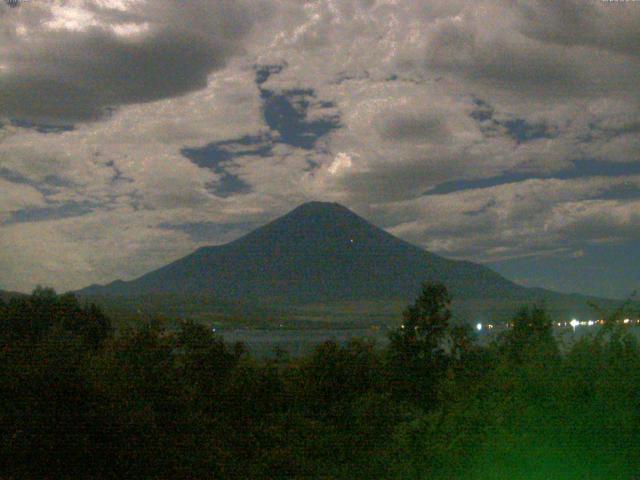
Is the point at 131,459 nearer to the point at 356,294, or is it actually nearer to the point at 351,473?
the point at 351,473

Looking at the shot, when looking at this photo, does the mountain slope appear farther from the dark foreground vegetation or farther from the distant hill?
the dark foreground vegetation

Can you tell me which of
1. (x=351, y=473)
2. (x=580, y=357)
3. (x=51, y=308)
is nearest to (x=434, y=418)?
(x=580, y=357)

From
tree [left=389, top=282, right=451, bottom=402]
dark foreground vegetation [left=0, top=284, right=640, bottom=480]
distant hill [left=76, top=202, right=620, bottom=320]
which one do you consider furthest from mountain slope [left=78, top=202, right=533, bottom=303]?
dark foreground vegetation [left=0, top=284, right=640, bottom=480]

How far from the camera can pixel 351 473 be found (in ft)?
29.9

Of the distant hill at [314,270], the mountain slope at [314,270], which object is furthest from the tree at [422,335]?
the mountain slope at [314,270]

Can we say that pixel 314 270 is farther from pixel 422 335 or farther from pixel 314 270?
pixel 422 335

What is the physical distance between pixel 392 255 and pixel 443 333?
131994 millimetres

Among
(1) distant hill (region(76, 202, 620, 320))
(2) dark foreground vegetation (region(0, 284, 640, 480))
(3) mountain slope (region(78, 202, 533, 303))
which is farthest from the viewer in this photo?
(3) mountain slope (region(78, 202, 533, 303))

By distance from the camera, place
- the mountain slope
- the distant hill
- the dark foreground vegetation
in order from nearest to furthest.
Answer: the dark foreground vegetation, the distant hill, the mountain slope

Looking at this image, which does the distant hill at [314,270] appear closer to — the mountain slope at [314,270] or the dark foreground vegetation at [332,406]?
the mountain slope at [314,270]

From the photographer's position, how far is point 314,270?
15525 centimetres

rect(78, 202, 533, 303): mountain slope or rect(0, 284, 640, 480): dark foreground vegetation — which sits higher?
rect(78, 202, 533, 303): mountain slope

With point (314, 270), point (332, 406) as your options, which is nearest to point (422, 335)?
point (332, 406)

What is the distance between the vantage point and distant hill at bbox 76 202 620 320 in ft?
389
